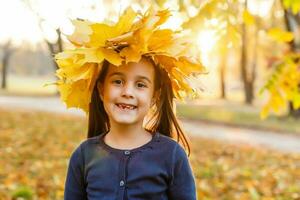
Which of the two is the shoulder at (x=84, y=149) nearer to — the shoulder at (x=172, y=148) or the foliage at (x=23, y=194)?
the shoulder at (x=172, y=148)

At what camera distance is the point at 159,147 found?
2260mm

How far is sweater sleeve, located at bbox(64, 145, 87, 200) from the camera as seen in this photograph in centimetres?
234

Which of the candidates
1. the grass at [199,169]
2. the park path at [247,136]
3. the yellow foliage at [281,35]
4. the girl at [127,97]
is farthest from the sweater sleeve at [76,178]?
the park path at [247,136]

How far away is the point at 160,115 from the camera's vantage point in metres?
2.49

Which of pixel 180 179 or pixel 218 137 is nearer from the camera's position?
pixel 180 179

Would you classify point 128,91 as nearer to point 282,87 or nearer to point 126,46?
point 126,46

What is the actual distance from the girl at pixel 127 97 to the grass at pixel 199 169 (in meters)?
2.45

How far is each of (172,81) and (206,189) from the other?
3221mm

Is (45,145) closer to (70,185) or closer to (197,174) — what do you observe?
(197,174)

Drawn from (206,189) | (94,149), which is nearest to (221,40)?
(94,149)

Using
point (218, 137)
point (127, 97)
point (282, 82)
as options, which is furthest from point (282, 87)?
point (218, 137)

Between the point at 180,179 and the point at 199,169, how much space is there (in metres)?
4.74

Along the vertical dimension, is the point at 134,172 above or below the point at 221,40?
below

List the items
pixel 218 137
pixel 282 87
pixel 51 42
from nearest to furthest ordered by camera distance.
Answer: pixel 282 87
pixel 51 42
pixel 218 137
